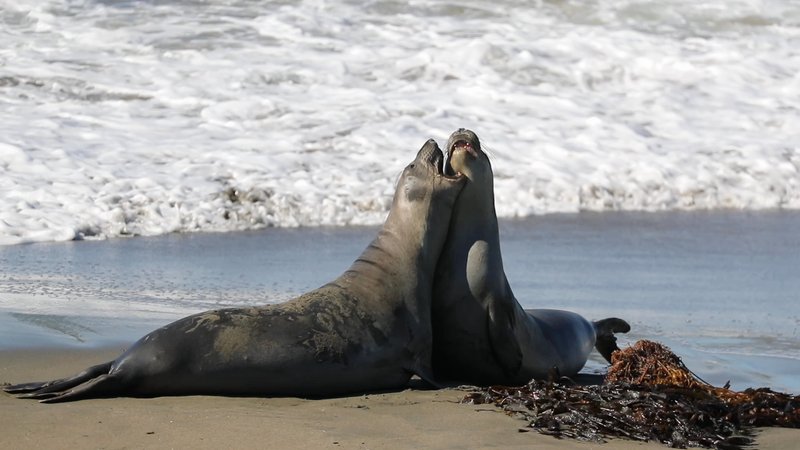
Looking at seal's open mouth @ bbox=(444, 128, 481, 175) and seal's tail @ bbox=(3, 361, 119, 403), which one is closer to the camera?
seal's tail @ bbox=(3, 361, 119, 403)

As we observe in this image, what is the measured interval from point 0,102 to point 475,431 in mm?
9250

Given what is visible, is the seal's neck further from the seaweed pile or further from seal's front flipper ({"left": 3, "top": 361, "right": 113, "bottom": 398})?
seal's front flipper ({"left": 3, "top": 361, "right": 113, "bottom": 398})

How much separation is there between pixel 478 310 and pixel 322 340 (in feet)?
2.35

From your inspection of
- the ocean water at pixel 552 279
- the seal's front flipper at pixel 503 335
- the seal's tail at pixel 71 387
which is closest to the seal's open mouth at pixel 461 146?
the seal's front flipper at pixel 503 335

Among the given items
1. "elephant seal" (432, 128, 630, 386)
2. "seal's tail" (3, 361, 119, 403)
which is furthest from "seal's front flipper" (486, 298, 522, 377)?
"seal's tail" (3, 361, 119, 403)

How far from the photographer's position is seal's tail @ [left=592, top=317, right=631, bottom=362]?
5562 millimetres

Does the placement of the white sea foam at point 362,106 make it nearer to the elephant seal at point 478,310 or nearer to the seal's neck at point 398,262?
the seal's neck at point 398,262

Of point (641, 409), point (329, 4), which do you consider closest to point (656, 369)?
point (641, 409)

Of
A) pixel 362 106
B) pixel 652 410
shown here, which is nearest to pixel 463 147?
pixel 652 410

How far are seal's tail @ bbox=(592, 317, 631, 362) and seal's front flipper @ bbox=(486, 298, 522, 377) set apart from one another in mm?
682

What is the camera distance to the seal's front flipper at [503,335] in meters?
4.92

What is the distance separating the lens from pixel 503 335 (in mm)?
4934

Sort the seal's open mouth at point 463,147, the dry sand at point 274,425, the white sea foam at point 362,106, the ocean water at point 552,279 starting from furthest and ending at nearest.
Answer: the white sea foam at point 362,106 < the ocean water at point 552,279 < the seal's open mouth at point 463,147 < the dry sand at point 274,425

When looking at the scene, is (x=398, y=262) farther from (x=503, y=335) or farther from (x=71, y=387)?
(x=71, y=387)
